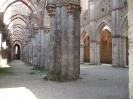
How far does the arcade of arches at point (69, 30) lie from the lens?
9.13 meters

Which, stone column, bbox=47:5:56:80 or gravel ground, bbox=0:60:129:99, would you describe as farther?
stone column, bbox=47:5:56:80

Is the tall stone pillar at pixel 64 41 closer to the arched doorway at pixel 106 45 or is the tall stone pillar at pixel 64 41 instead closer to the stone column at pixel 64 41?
the stone column at pixel 64 41

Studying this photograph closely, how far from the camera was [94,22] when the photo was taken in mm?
26203

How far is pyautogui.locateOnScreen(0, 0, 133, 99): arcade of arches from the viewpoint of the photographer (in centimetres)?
913

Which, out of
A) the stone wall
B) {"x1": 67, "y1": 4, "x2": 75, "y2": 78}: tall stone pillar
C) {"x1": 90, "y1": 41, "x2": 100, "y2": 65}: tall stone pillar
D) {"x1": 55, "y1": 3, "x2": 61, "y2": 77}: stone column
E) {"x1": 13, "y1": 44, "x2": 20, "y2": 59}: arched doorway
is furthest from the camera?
{"x1": 13, "y1": 44, "x2": 20, "y2": 59}: arched doorway

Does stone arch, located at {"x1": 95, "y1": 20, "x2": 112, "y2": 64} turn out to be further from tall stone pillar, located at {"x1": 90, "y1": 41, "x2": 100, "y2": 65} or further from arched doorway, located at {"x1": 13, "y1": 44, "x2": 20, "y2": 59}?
arched doorway, located at {"x1": 13, "y1": 44, "x2": 20, "y2": 59}

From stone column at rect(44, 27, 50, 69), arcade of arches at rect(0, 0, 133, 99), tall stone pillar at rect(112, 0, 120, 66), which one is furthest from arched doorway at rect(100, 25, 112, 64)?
stone column at rect(44, 27, 50, 69)

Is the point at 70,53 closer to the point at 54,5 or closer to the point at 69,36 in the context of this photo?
the point at 69,36

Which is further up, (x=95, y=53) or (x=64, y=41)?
(x=64, y=41)

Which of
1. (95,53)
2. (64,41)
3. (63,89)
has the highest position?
(64,41)

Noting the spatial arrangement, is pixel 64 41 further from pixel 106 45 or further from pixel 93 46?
pixel 106 45

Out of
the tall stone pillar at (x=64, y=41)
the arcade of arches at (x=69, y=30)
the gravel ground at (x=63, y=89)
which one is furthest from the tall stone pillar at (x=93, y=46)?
the gravel ground at (x=63, y=89)

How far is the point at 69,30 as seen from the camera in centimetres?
917

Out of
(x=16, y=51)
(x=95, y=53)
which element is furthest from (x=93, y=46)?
(x=16, y=51)
